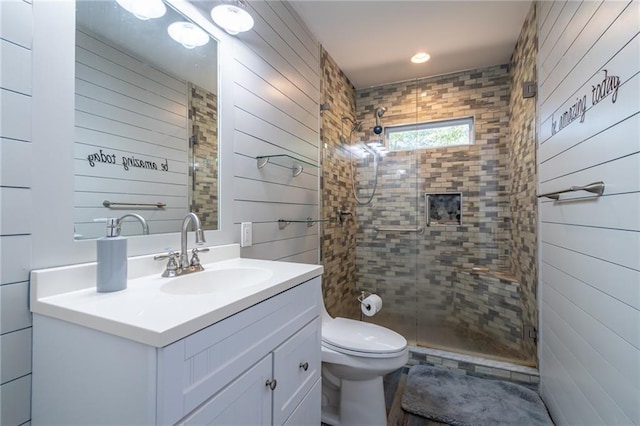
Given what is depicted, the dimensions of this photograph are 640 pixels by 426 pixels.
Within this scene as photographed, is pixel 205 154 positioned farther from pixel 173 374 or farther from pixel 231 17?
pixel 173 374

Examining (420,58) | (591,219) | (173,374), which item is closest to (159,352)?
(173,374)

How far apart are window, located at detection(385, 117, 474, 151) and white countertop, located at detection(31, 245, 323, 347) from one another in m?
2.22

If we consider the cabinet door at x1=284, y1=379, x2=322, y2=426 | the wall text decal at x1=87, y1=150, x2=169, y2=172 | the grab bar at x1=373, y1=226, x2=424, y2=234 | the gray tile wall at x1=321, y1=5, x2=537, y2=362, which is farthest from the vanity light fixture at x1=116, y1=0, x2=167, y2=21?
the grab bar at x1=373, y1=226, x2=424, y2=234

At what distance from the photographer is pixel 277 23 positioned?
5.54 feet

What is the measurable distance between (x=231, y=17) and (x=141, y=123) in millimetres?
642

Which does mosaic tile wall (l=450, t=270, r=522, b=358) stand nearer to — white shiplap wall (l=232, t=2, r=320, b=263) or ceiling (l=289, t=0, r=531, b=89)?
white shiplap wall (l=232, t=2, r=320, b=263)

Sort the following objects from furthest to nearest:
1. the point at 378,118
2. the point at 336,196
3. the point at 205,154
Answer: the point at 378,118 → the point at 336,196 → the point at 205,154

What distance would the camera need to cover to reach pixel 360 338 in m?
1.57

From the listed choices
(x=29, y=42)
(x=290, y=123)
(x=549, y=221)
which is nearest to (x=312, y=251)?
(x=290, y=123)

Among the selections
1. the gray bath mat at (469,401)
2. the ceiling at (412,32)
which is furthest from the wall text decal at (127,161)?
the gray bath mat at (469,401)

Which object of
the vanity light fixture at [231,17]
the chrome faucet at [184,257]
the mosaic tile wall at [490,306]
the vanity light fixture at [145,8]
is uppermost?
the vanity light fixture at [231,17]

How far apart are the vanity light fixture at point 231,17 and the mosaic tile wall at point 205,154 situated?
1.04ft

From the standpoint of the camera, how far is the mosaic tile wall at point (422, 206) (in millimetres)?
2479

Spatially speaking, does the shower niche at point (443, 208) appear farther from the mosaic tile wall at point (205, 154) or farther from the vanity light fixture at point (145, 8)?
the vanity light fixture at point (145, 8)
